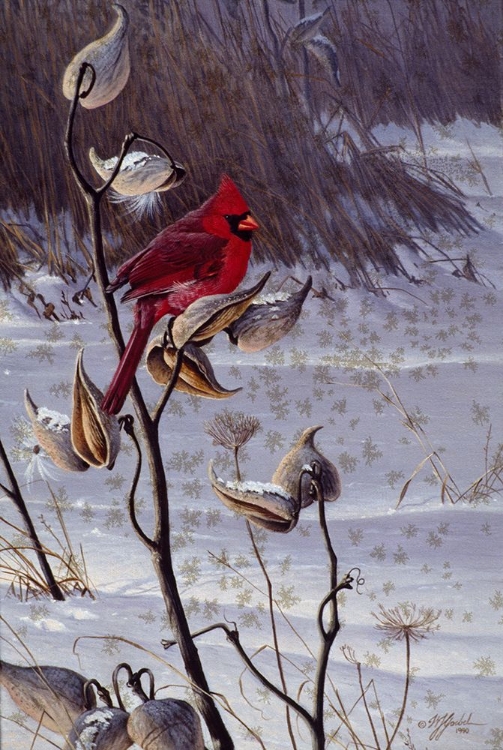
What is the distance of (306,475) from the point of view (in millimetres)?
1127

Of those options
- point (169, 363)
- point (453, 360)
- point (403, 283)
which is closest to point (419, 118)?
point (403, 283)

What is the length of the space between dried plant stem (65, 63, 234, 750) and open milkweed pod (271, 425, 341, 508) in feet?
0.58

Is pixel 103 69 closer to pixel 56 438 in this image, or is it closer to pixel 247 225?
pixel 247 225

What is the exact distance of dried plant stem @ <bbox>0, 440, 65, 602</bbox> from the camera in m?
1.14

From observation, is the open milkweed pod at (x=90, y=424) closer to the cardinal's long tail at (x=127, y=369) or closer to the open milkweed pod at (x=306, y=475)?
the cardinal's long tail at (x=127, y=369)

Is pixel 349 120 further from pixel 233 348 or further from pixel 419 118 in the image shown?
pixel 233 348

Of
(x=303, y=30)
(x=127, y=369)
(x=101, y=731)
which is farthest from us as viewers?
(x=303, y=30)

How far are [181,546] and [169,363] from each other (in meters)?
0.28

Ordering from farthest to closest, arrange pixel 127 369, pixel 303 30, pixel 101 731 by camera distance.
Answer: pixel 303 30, pixel 127 369, pixel 101 731

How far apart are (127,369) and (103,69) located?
0.44m

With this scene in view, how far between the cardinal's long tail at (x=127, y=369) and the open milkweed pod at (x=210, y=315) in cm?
7

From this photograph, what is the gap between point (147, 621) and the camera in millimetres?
1132

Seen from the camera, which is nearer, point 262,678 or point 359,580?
point 262,678
